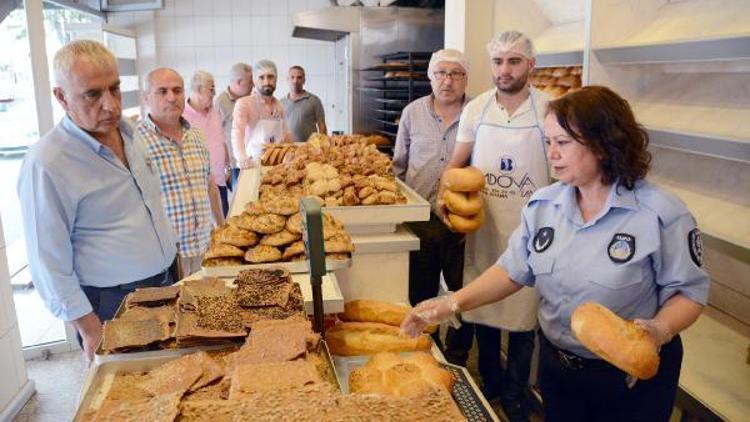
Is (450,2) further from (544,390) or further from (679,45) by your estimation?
(544,390)

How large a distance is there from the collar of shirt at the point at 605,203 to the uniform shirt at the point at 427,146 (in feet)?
4.59

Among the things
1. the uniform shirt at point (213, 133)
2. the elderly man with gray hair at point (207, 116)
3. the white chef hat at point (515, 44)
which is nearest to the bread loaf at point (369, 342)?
the white chef hat at point (515, 44)

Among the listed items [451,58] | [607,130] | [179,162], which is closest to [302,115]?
[451,58]

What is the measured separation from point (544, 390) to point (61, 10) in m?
5.91

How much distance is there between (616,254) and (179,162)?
6.41 feet

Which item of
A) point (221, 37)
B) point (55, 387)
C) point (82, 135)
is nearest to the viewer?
point (82, 135)

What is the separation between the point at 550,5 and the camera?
3.26m

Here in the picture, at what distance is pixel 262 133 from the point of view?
4.47 meters

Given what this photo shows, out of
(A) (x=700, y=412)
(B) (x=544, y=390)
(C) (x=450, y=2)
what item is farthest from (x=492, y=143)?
(C) (x=450, y=2)

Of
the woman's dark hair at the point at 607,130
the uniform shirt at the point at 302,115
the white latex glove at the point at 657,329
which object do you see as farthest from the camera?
the uniform shirt at the point at 302,115

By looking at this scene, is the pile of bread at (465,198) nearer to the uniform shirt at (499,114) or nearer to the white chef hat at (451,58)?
the uniform shirt at (499,114)

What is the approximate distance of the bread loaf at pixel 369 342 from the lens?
4.87 feet

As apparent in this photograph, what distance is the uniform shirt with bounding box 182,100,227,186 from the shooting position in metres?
4.09

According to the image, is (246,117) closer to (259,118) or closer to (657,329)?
(259,118)
